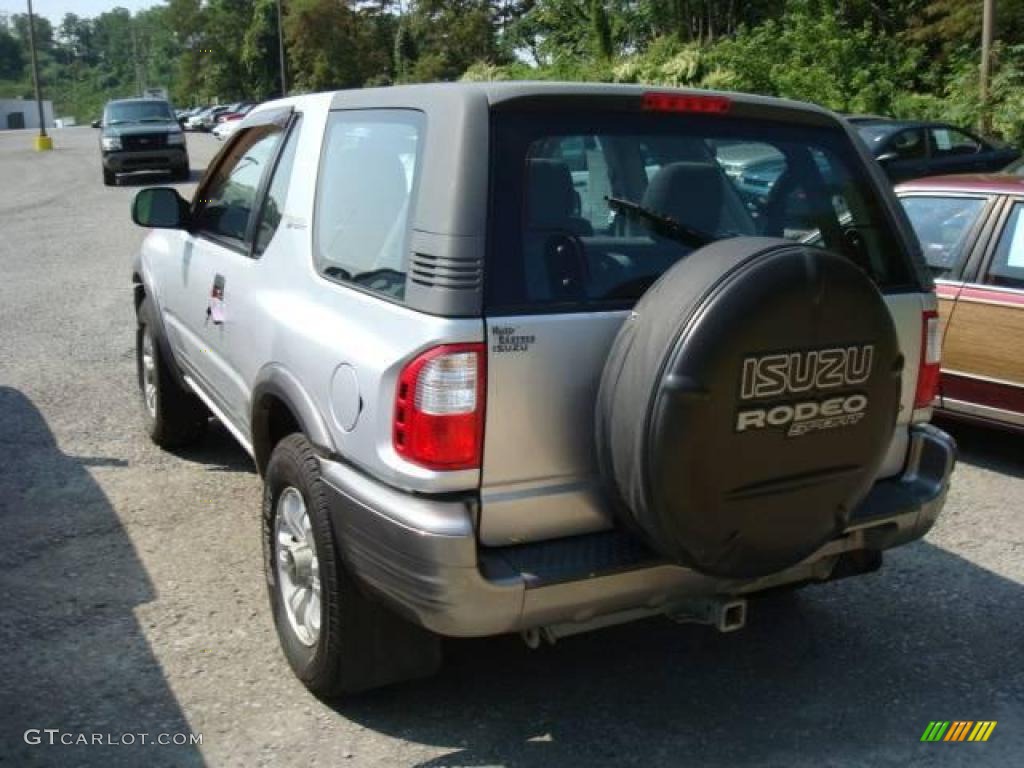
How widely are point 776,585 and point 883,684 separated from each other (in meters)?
0.62

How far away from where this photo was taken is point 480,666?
12.3 feet

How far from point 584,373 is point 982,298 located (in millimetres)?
3726

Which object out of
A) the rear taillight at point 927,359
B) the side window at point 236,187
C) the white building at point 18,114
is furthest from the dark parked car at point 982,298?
the white building at point 18,114

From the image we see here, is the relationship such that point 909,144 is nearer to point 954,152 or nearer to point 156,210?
point 954,152

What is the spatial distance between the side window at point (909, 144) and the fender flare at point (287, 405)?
43.0 ft

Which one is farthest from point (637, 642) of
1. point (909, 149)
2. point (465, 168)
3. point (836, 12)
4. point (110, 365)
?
point (836, 12)

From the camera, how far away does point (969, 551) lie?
186 inches

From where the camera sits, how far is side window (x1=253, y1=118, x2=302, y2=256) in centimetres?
396

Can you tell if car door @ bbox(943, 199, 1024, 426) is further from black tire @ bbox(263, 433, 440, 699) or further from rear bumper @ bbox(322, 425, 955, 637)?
black tire @ bbox(263, 433, 440, 699)

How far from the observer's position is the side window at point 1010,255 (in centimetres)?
585

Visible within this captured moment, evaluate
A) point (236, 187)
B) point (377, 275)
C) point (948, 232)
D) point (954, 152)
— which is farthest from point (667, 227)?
point (954, 152)

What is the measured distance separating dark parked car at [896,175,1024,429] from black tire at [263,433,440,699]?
146 inches

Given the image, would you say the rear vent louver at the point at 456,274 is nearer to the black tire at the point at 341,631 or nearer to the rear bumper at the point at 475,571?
the rear bumper at the point at 475,571

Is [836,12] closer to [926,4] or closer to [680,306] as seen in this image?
[926,4]
